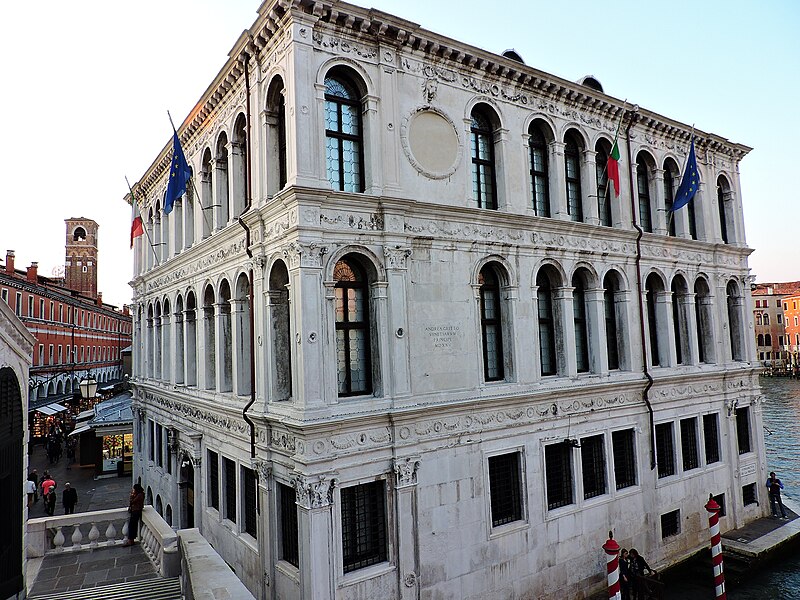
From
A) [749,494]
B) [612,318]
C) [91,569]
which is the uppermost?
[612,318]

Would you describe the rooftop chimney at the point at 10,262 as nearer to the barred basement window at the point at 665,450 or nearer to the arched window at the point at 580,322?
the arched window at the point at 580,322

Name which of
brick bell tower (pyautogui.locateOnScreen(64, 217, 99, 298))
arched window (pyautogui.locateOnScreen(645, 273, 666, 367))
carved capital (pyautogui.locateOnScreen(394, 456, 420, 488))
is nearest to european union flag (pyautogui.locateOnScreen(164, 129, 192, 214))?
carved capital (pyautogui.locateOnScreen(394, 456, 420, 488))

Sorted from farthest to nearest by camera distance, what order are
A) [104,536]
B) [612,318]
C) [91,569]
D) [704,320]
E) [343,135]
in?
[704,320] → [612,318] → [104,536] → [343,135] → [91,569]

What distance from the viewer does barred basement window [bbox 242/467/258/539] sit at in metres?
14.2

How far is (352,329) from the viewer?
12.7 metres

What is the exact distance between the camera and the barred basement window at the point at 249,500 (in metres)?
14.2

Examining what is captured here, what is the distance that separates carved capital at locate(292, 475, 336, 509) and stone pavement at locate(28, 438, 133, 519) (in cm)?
1724

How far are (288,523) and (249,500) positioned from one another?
237 cm

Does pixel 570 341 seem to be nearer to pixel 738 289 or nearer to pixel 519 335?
pixel 519 335

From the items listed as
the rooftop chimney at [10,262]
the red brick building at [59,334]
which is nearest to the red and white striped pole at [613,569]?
the red brick building at [59,334]

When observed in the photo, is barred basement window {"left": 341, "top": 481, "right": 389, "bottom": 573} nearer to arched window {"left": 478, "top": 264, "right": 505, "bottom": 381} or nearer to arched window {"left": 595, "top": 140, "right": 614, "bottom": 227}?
arched window {"left": 478, "top": 264, "right": 505, "bottom": 381}

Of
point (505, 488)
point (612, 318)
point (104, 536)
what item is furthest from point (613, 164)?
point (104, 536)

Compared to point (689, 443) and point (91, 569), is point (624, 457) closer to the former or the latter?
point (689, 443)

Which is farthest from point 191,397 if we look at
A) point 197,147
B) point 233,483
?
point 197,147
